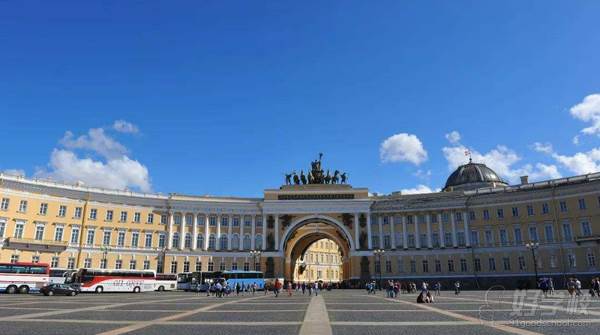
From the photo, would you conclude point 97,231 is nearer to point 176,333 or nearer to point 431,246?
point 431,246

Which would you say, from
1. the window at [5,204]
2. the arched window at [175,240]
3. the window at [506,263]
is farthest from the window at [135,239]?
the window at [506,263]

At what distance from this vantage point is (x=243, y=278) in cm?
5947

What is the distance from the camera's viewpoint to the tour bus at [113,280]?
4784cm

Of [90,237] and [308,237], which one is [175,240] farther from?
[308,237]

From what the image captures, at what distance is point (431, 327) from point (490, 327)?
77.6 inches

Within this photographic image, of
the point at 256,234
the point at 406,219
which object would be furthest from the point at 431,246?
the point at 256,234

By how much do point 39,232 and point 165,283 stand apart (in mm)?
19369

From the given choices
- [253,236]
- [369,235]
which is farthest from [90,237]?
[369,235]

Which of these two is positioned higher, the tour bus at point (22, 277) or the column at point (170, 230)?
the column at point (170, 230)

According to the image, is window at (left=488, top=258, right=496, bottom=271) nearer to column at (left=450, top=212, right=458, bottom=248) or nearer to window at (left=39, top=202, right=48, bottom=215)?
column at (left=450, top=212, right=458, bottom=248)

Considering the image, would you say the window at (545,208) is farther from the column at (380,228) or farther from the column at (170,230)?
the column at (170,230)

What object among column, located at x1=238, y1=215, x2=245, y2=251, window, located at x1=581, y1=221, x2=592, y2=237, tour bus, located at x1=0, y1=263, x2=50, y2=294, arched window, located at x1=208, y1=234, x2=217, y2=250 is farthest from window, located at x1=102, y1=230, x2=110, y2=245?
window, located at x1=581, y1=221, x2=592, y2=237

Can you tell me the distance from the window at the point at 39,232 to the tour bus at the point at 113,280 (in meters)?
15.0

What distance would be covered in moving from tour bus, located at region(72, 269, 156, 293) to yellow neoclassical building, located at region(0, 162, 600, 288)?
44.7ft
